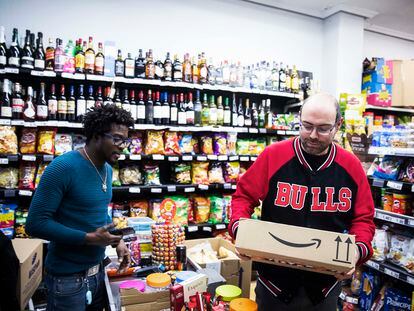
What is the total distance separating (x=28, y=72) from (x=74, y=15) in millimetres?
1138

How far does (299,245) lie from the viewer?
→ 124 cm

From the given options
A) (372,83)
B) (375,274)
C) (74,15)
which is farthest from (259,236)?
(372,83)

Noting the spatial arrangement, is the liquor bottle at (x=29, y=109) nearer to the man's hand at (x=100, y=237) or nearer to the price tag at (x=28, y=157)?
the price tag at (x=28, y=157)

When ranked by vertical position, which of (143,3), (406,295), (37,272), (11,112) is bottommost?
(406,295)

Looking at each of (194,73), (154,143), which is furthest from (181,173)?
(194,73)

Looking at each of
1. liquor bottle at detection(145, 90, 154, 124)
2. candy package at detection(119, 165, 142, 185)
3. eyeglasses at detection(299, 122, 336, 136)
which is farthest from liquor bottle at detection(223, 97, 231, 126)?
eyeglasses at detection(299, 122, 336, 136)

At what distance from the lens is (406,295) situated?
2840mm

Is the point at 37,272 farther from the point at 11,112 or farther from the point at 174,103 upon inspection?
the point at 174,103

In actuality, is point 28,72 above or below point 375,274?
above

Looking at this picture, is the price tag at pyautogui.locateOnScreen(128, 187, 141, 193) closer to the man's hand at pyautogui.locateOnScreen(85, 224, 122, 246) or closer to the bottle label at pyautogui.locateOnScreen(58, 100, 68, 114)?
the bottle label at pyautogui.locateOnScreen(58, 100, 68, 114)

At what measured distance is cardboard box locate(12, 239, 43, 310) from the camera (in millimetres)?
2037

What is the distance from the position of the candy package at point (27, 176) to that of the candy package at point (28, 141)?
170mm

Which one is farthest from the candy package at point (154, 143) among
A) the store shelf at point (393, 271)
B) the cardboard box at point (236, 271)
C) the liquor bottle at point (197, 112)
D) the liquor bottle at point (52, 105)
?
the store shelf at point (393, 271)

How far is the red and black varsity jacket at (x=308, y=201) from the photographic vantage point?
156 centimetres
